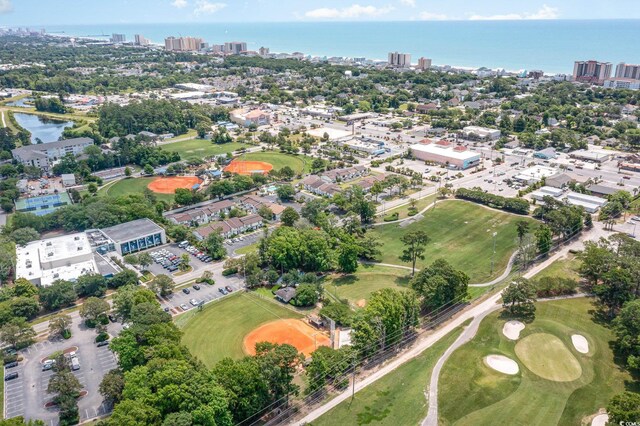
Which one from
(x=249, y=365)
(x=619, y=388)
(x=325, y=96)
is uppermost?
(x=325, y=96)

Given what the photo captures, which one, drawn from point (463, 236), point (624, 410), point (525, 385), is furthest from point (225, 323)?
point (463, 236)

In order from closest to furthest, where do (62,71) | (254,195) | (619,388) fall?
(619,388)
(254,195)
(62,71)

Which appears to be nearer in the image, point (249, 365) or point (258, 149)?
point (249, 365)

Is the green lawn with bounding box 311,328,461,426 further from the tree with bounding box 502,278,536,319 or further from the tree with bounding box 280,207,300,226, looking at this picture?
the tree with bounding box 280,207,300,226

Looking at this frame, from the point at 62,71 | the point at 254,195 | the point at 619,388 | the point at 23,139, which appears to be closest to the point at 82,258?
the point at 254,195

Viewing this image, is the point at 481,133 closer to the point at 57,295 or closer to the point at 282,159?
the point at 282,159

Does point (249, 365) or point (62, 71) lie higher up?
point (62, 71)

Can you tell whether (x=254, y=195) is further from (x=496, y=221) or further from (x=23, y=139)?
(x=23, y=139)
